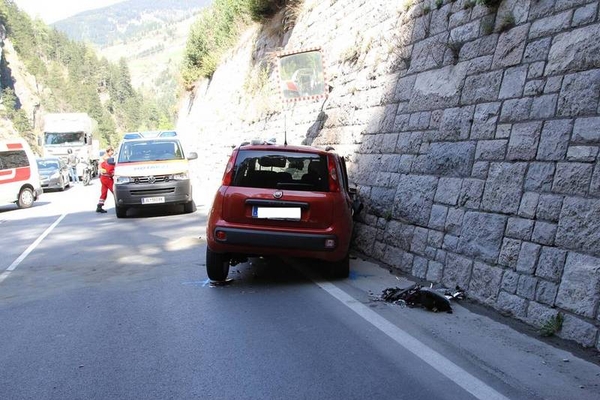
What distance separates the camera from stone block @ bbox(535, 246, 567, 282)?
5.10 m

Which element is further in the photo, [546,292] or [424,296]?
→ [424,296]

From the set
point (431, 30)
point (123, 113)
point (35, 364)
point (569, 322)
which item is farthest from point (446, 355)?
point (123, 113)

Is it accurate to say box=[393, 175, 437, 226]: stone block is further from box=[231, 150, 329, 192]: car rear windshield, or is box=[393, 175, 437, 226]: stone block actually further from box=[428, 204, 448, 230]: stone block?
box=[231, 150, 329, 192]: car rear windshield

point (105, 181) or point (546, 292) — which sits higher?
point (546, 292)

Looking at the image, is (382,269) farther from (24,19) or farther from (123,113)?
(123,113)

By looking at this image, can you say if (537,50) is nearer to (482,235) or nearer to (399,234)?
(482,235)

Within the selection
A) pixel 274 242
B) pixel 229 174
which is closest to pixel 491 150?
pixel 274 242

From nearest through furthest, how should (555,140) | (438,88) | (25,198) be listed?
(555,140)
(438,88)
(25,198)

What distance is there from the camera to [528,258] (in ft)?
18.1

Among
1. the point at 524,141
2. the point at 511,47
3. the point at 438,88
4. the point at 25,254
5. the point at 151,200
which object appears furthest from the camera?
the point at 151,200

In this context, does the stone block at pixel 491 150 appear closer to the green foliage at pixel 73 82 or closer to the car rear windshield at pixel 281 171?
the car rear windshield at pixel 281 171

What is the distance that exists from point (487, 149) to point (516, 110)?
53 cm

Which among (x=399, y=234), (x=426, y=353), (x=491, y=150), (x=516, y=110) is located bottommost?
(x=426, y=353)

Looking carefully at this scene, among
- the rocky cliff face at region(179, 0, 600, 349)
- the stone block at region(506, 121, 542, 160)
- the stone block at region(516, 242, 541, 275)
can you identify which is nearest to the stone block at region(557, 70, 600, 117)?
the rocky cliff face at region(179, 0, 600, 349)
